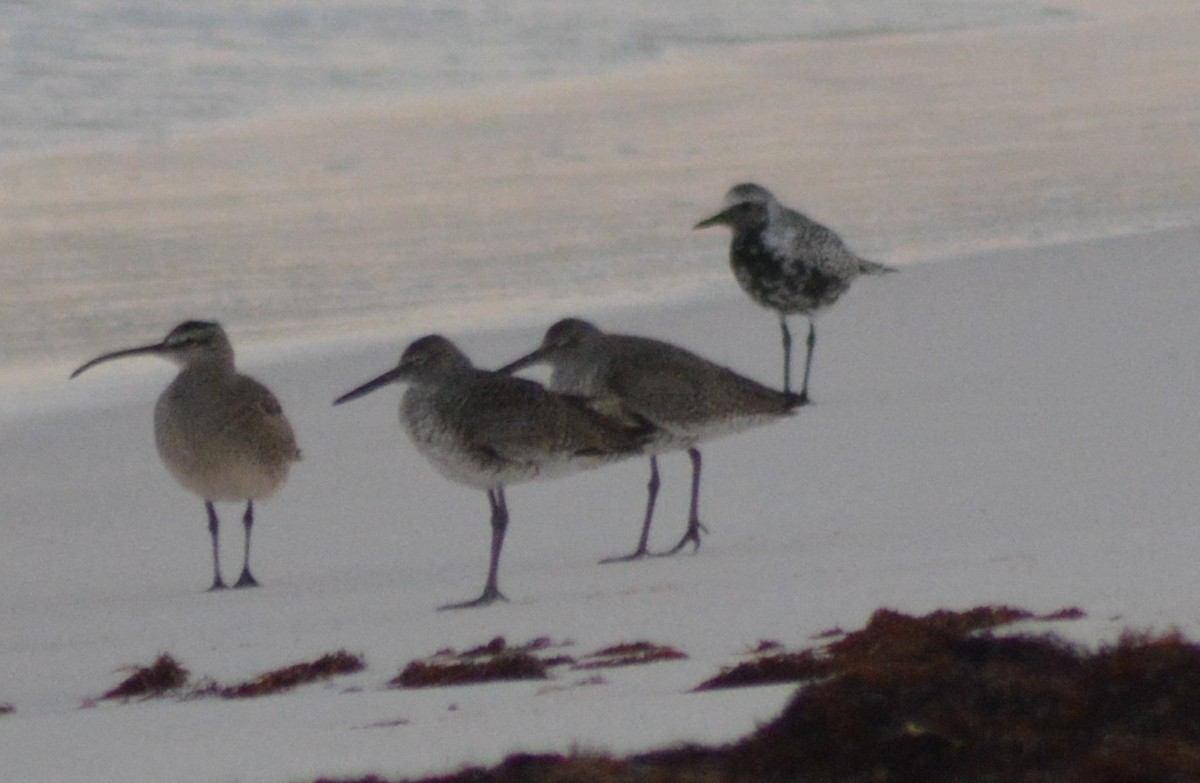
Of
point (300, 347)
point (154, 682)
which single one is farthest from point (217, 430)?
point (300, 347)

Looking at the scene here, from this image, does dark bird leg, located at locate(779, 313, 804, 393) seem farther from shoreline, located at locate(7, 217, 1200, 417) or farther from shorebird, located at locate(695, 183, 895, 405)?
shoreline, located at locate(7, 217, 1200, 417)

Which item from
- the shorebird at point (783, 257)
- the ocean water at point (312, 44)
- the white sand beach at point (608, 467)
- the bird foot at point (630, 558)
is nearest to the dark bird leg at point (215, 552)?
the white sand beach at point (608, 467)

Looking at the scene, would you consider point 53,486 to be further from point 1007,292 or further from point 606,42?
point 606,42

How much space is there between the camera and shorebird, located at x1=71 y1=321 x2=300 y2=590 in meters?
9.62

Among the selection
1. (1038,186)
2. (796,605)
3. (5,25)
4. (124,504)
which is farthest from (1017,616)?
(5,25)

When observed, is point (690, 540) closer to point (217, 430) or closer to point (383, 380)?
point (383, 380)

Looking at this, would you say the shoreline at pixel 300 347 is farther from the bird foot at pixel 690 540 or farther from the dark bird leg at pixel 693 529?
the bird foot at pixel 690 540

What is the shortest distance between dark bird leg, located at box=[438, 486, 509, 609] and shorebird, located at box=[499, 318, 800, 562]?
55 cm

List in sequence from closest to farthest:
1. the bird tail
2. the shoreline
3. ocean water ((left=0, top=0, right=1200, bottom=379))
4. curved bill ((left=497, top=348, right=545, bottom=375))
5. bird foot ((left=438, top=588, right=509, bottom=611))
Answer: bird foot ((left=438, top=588, right=509, bottom=611)) < curved bill ((left=497, top=348, right=545, bottom=375)) < the shoreline < the bird tail < ocean water ((left=0, top=0, right=1200, bottom=379))

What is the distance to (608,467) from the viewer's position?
10.6 meters

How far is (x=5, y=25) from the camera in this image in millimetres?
23562

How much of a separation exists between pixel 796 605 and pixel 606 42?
715 inches

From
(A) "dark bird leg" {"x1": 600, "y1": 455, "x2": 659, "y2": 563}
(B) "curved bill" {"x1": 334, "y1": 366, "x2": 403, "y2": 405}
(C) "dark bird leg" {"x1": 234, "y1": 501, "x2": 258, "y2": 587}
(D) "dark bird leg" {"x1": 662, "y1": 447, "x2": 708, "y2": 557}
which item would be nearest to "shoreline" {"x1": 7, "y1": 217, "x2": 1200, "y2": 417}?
(C) "dark bird leg" {"x1": 234, "y1": 501, "x2": 258, "y2": 587}

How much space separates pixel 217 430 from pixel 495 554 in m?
1.83
